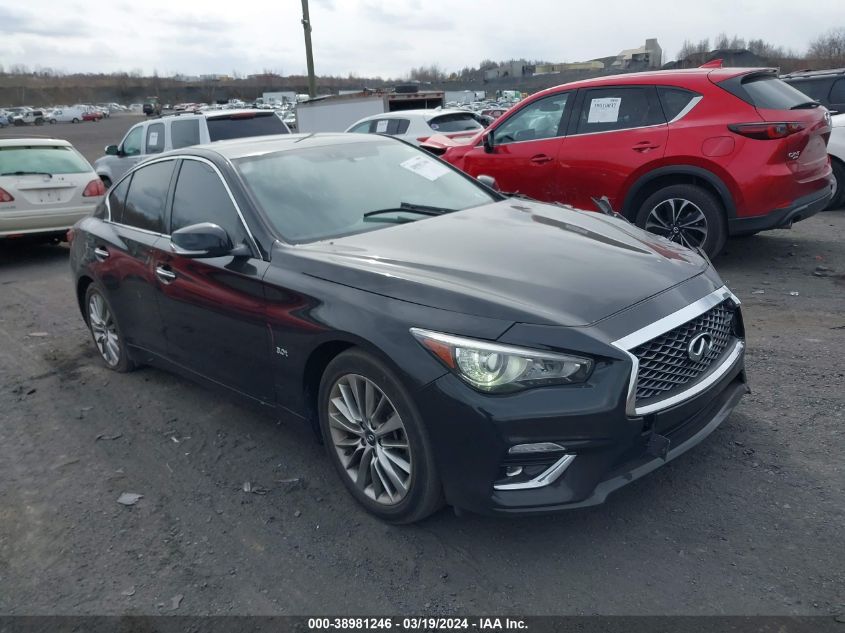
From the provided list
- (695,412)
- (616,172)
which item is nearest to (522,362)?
(695,412)

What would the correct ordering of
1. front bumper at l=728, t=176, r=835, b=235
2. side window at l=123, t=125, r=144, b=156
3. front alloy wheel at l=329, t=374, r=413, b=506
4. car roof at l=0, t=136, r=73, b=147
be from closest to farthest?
front alloy wheel at l=329, t=374, r=413, b=506, front bumper at l=728, t=176, r=835, b=235, car roof at l=0, t=136, r=73, b=147, side window at l=123, t=125, r=144, b=156

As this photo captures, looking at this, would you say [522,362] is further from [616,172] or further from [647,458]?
[616,172]

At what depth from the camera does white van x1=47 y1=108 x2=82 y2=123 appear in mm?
71312

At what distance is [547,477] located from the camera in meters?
2.81

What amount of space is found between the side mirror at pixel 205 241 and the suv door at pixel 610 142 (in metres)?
4.55

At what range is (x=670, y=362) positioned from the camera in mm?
2977

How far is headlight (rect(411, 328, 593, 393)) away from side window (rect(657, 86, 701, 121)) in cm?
498

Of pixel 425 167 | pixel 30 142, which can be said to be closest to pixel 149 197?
pixel 425 167

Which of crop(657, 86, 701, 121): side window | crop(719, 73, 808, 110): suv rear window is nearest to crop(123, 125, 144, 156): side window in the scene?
crop(657, 86, 701, 121): side window

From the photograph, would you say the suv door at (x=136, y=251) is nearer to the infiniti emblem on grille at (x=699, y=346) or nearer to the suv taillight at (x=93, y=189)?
the infiniti emblem on grille at (x=699, y=346)

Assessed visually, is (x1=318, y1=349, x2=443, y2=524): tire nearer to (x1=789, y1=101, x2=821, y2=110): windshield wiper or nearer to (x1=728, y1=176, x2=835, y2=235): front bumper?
(x1=728, y1=176, x2=835, y2=235): front bumper

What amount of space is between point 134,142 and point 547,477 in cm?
1237

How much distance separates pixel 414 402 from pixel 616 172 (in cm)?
496

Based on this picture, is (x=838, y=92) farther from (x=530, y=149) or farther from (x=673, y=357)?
(x=673, y=357)
